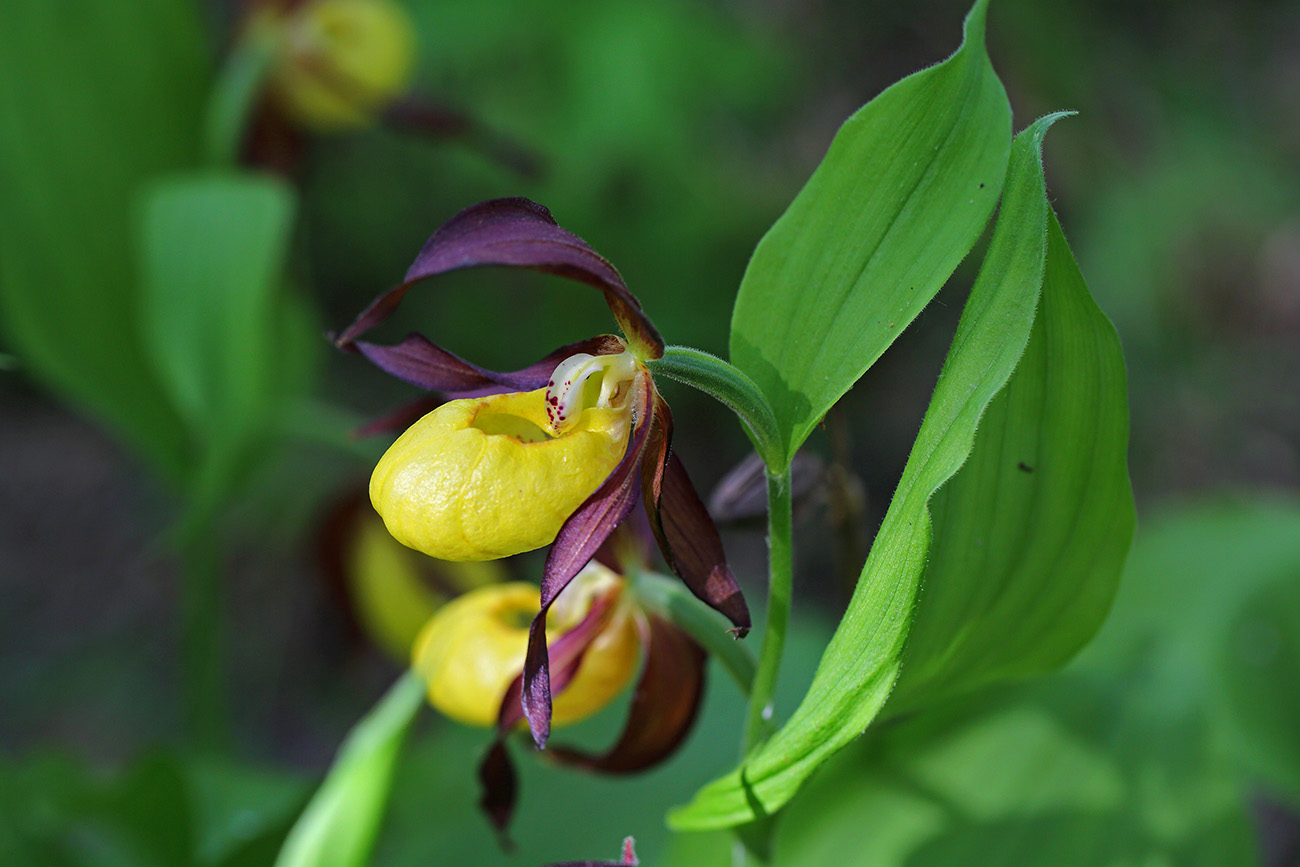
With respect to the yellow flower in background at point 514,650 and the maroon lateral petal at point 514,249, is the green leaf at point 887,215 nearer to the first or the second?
the maroon lateral petal at point 514,249

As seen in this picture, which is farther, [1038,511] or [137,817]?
[137,817]

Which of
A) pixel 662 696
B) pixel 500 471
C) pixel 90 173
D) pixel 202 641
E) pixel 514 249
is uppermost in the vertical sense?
pixel 514 249

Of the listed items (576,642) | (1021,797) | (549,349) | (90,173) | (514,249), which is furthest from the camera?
(549,349)

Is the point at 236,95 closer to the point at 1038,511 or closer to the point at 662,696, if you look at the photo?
the point at 662,696

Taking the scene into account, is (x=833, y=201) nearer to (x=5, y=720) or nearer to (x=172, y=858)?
(x=172, y=858)

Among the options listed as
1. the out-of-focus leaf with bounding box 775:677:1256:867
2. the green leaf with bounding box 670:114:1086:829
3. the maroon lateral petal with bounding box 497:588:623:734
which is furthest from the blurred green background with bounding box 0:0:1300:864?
the green leaf with bounding box 670:114:1086:829

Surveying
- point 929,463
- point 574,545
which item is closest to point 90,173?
point 574,545
